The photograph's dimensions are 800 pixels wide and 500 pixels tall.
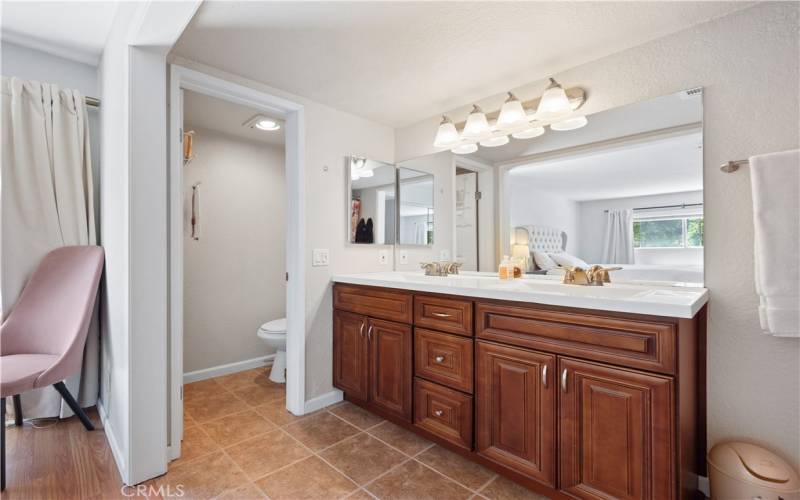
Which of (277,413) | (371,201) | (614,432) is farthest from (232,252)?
(614,432)

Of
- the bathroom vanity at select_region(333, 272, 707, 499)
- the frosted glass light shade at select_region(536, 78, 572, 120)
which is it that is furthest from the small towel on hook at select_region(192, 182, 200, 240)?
the frosted glass light shade at select_region(536, 78, 572, 120)

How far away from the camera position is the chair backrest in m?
2.04

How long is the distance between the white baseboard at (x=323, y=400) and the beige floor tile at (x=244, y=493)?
2.48 feet

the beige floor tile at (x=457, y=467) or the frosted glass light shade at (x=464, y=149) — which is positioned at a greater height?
the frosted glass light shade at (x=464, y=149)

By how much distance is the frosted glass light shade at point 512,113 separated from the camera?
207cm

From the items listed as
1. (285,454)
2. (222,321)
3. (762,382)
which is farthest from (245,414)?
(762,382)

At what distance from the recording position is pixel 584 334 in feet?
4.60

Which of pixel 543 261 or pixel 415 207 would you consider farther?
pixel 415 207

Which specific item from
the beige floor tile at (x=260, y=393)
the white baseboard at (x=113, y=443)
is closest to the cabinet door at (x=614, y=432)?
the white baseboard at (x=113, y=443)

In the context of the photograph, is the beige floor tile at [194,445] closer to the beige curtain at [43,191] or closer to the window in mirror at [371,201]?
the beige curtain at [43,191]

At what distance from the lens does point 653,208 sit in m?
1.82

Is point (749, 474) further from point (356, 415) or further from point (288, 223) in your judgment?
point (288, 223)

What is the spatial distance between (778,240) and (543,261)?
1.00 m

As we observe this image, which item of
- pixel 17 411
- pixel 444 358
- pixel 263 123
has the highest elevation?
pixel 263 123
